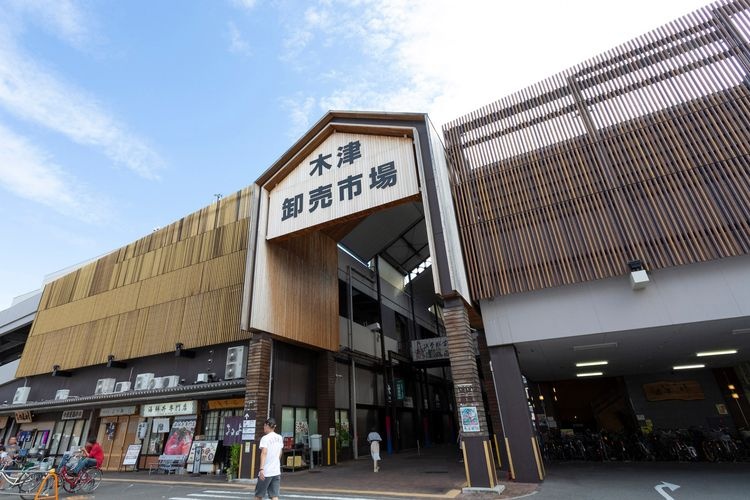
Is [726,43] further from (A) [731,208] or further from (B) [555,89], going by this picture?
(A) [731,208]

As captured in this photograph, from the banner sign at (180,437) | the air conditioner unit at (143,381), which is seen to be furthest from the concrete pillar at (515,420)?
the air conditioner unit at (143,381)

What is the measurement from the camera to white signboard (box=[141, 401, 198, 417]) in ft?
51.4

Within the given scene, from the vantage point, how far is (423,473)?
11500 mm

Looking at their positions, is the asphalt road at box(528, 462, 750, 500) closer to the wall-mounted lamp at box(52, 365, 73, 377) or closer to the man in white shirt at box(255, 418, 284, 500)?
the man in white shirt at box(255, 418, 284, 500)

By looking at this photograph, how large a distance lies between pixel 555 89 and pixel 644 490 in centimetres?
1134

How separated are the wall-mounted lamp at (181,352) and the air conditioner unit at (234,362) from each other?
2703 mm

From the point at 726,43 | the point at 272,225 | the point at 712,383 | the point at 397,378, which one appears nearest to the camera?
the point at 726,43

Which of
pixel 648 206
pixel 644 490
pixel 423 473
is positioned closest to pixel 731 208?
pixel 648 206

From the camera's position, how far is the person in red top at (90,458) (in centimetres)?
940

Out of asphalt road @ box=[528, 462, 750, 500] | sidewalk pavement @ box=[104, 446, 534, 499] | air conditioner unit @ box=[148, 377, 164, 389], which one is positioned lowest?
asphalt road @ box=[528, 462, 750, 500]

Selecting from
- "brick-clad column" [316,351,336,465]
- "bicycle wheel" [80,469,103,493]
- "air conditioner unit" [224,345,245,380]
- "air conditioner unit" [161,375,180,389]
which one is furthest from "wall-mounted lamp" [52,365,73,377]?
"brick-clad column" [316,351,336,465]

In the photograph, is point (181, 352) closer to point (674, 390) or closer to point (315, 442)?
point (315, 442)

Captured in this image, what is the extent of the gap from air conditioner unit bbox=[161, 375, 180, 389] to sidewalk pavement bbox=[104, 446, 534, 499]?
369 centimetres

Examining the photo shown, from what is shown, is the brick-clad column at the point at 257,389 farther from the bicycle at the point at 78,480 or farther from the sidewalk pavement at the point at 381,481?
the bicycle at the point at 78,480
